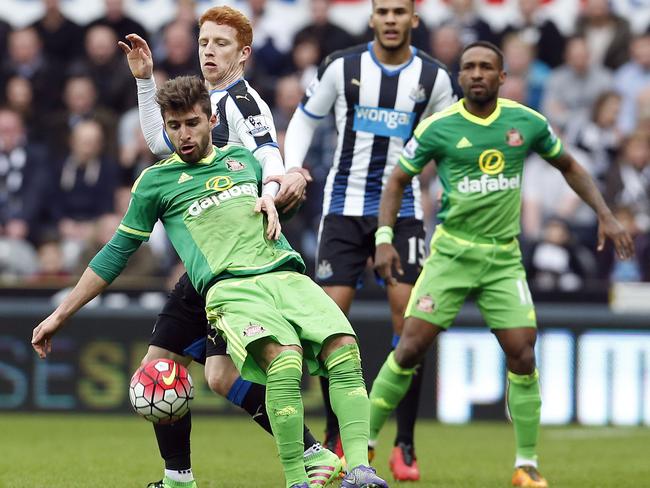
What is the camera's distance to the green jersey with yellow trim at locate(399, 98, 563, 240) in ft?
25.0

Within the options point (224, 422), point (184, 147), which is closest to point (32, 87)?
point (224, 422)

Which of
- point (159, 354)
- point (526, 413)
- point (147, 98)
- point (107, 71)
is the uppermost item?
point (107, 71)

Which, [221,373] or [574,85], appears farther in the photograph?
[574,85]

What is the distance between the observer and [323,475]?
627cm

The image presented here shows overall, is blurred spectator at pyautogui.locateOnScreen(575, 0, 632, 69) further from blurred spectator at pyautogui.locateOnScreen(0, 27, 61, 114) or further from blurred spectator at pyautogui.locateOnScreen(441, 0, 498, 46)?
blurred spectator at pyautogui.locateOnScreen(0, 27, 61, 114)

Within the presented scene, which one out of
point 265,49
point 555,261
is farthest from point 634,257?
point 265,49

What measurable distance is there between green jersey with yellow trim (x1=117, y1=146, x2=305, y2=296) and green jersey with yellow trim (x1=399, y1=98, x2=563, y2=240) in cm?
151

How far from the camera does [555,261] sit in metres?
12.8

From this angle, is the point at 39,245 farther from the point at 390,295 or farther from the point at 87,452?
the point at 390,295

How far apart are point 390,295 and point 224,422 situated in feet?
14.4

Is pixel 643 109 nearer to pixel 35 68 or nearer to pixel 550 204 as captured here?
pixel 550 204

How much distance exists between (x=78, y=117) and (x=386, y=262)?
823 cm

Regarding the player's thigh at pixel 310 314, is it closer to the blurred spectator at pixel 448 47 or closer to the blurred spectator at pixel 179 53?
the blurred spectator at pixel 448 47

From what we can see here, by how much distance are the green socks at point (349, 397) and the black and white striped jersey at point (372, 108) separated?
92.3 inches
